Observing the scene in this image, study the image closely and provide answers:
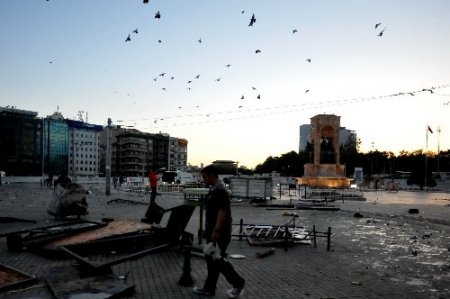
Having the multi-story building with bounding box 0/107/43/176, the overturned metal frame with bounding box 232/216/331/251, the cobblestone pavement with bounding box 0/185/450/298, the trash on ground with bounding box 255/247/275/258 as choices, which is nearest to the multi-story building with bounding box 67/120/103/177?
the multi-story building with bounding box 0/107/43/176

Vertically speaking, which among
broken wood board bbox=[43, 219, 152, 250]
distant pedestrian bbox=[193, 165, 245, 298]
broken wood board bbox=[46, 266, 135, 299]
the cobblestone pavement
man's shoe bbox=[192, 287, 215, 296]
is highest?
distant pedestrian bbox=[193, 165, 245, 298]

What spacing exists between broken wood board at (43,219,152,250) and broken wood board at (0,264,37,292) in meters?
1.70

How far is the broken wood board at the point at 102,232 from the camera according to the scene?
8.82 meters

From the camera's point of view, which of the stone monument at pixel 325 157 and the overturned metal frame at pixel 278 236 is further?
the stone monument at pixel 325 157

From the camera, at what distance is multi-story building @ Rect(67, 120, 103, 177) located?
15025cm

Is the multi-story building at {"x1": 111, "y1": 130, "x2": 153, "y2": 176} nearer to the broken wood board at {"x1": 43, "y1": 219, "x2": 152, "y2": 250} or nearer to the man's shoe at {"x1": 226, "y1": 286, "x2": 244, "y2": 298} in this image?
the broken wood board at {"x1": 43, "y1": 219, "x2": 152, "y2": 250}

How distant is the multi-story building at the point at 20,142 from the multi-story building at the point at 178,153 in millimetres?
46327

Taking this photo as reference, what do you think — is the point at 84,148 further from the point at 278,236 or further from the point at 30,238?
the point at 278,236

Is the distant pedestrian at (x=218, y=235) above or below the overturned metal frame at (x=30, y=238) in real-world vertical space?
above


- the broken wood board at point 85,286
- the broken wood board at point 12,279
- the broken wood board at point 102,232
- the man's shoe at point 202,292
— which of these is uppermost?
the broken wood board at point 102,232

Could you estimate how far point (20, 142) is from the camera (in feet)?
418

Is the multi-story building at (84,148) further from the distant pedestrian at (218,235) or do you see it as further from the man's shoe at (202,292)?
the distant pedestrian at (218,235)

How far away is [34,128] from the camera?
132m

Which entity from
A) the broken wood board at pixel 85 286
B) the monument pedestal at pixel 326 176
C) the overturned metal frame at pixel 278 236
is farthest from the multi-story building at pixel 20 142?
the broken wood board at pixel 85 286
